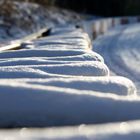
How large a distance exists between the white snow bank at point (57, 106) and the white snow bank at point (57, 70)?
1.04 meters

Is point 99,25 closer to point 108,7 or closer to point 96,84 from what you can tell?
point 108,7

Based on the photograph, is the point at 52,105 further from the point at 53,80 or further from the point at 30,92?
the point at 53,80

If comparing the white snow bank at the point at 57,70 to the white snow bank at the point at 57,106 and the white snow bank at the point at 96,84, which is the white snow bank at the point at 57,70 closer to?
the white snow bank at the point at 96,84

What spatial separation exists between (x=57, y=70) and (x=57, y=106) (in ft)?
6.07

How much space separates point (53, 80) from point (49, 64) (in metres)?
1.78

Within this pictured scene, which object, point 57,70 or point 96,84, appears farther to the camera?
point 57,70

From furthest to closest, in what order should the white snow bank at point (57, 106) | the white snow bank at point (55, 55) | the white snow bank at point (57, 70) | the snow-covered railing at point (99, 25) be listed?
1. the snow-covered railing at point (99, 25)
2. the white snow bank at point (55, 55)
3. the white snow bank at point (57, 70)
4. the white snow bank at point (57, 106)

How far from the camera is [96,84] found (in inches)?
187

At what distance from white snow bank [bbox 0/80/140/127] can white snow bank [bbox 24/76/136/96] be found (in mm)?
365

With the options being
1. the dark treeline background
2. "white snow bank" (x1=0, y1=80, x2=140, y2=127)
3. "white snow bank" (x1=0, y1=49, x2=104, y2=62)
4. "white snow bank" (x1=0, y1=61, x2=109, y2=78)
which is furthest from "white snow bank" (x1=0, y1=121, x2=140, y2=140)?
the dark treeline background

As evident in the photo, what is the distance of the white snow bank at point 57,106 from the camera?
3885mm

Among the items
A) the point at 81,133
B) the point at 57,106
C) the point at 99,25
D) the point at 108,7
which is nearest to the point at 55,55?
the point at 57,106

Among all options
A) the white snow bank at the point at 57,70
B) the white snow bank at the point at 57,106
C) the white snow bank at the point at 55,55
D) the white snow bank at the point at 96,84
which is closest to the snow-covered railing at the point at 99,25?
the white snow bank at the point at 55,55

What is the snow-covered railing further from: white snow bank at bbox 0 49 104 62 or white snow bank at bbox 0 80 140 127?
white snow bank at bbox 0 80 140 127
